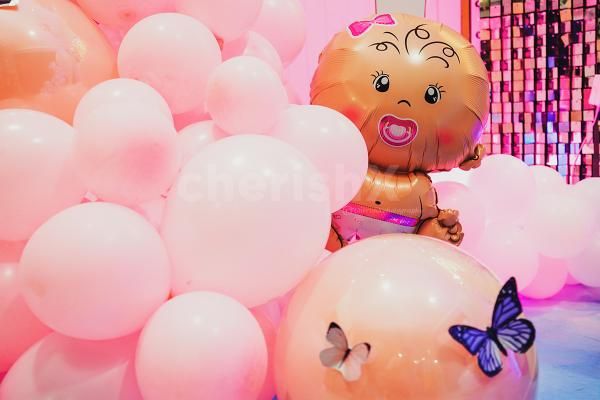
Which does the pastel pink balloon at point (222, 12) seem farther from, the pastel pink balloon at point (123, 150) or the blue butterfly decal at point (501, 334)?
the blue butterfly decal at point (501, 334)

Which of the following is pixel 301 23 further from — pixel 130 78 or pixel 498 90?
pixel 498 90

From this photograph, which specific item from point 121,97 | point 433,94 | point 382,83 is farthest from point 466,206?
point 121,97

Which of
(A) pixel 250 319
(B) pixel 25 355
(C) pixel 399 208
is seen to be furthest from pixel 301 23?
(B) pixel 25 355

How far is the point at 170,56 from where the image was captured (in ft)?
4.90

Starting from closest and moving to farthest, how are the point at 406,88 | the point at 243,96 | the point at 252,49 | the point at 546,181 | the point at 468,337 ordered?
the point at 468,337 < the point at 243,96 < the point at 252,49 < the point at 406,88 < the point at 546,181

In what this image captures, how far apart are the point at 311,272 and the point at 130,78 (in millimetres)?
674

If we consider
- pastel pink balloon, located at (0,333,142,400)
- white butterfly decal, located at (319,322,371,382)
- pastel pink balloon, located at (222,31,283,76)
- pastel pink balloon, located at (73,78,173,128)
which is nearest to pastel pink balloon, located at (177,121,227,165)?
pastel pink balloon, located at (73,78,173,128)

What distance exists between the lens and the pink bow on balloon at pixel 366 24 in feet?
7.33

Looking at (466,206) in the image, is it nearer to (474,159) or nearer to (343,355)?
(474,159)

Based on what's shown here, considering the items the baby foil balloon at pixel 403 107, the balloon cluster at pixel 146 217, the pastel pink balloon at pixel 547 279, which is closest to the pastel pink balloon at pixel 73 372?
the balloon cluster at pixel 146 217

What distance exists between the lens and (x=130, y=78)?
1533mm

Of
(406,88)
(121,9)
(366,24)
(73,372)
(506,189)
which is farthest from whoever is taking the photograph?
(506,189)

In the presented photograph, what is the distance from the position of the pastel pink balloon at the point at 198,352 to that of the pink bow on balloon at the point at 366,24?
1.37m

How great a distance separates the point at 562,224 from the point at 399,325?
166 cm
